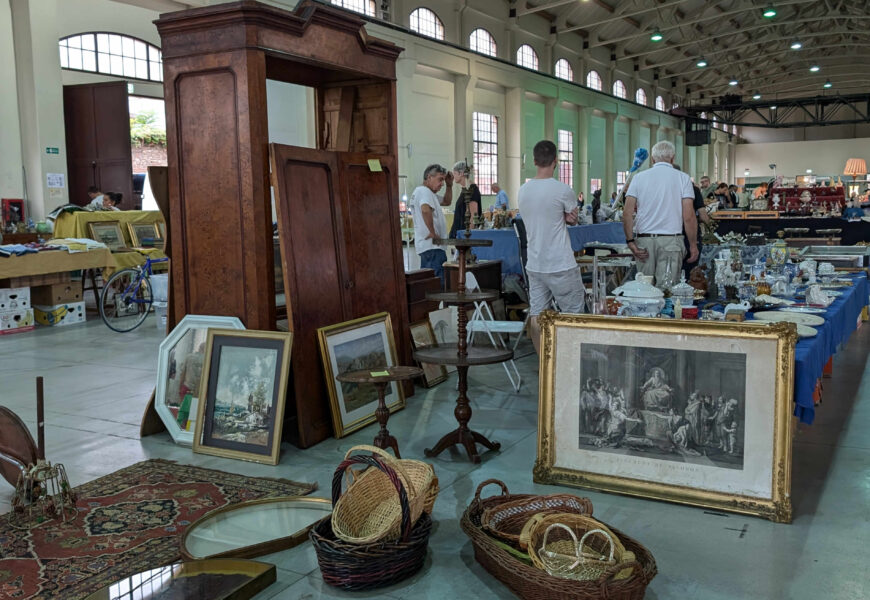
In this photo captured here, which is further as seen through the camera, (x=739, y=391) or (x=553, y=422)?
(x=553, y=422)

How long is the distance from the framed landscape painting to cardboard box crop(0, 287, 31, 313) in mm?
5010

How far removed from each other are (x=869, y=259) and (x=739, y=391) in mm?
5413

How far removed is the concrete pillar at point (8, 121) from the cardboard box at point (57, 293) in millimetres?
3713

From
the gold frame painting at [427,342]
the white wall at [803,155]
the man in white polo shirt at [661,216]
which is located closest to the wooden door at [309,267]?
the gold frame painting at [427,342]

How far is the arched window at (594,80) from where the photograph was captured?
83.8 feet

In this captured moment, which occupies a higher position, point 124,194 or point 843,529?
point 124,194

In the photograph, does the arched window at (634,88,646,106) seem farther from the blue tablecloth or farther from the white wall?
the blue tablecloth

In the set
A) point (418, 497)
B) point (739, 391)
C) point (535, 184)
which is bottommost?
point (418, 497)

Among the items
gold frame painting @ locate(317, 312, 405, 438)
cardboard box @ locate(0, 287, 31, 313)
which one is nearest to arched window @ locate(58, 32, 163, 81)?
cardboard box @ locate(0, 287, 31, 313)

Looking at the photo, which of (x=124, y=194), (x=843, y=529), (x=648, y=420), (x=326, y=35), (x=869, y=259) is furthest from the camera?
(x=124, y=194)

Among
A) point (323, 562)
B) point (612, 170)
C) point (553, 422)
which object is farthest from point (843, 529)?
point (612, 170)

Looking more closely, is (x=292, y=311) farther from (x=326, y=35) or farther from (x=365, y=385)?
(x=326, y=35)

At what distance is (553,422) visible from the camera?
11.8 ft

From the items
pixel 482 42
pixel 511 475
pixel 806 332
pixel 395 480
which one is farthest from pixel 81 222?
pixel 482 42
